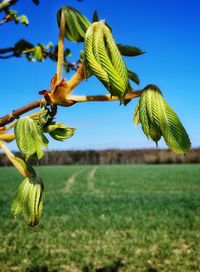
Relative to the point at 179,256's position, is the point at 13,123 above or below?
above

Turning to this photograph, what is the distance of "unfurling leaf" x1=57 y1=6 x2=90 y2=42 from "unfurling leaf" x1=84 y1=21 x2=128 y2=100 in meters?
0.09

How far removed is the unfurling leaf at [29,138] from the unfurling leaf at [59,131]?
0.06 m

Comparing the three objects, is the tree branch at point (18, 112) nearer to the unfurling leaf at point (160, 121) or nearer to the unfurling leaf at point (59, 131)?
the unfurling leaf at point (59, 131)

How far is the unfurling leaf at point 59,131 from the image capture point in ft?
2.43

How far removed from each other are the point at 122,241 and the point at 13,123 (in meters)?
8.58

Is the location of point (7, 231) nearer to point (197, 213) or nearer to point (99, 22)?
point (197, 213)

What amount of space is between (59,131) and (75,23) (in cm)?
22

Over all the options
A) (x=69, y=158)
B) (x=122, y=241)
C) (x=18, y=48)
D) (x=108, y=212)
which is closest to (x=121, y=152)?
(x=69, y=158)

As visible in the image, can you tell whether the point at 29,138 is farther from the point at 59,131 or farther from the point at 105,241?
the point at 105,241

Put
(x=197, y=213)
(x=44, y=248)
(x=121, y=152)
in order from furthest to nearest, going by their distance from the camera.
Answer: (x=121, y=152)
(x=197, y=213)
(x=44, y=248)

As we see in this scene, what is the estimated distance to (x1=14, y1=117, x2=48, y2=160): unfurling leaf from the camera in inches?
26.1

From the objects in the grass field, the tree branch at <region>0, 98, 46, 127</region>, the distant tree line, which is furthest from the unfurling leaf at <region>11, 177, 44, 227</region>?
the distant tree line

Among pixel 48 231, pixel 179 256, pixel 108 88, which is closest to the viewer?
pixel 108 88

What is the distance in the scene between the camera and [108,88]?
530mm
